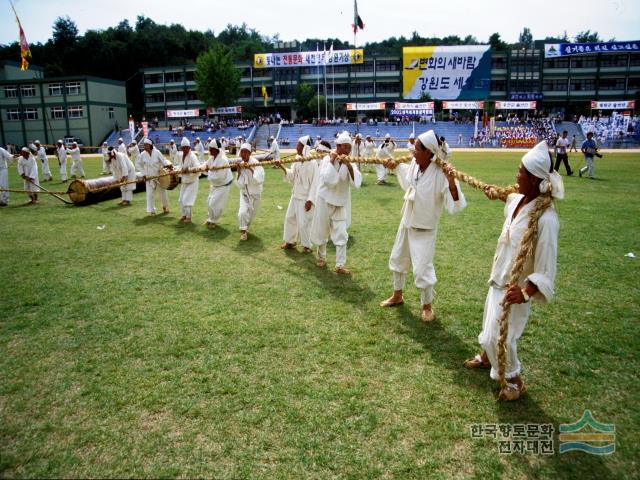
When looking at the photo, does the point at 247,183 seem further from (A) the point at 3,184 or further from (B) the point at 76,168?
(B) the point at 76,168

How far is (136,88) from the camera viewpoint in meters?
70.1

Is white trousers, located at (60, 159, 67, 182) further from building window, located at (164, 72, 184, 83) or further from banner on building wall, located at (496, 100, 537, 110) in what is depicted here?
building window, located at (164, 72, 184, 83)

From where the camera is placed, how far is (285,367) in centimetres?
406

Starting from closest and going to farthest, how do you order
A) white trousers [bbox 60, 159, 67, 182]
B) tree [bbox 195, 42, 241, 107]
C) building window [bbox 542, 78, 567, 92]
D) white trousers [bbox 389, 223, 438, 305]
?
white trousers [bbox 389, 223, 438, 305] → white trousers [bbox 60, 159, 67, 182] → tree [bbox 195, 42, 241, 107] → building window [bbox 542, 78, 567, 92]

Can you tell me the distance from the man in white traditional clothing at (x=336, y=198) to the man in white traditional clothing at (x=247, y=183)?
2.38m

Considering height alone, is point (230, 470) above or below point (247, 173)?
below

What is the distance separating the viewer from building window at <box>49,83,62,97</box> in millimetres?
49594

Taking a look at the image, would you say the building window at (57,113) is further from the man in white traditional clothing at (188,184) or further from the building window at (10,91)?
the man in white traditional clothing at (188,184)

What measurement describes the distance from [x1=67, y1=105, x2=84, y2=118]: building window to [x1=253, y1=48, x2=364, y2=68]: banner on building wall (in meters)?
21.6

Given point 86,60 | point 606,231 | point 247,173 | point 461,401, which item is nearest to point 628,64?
point 606,231

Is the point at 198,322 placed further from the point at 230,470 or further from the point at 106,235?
the point at 106,235

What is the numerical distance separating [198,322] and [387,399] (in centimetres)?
241

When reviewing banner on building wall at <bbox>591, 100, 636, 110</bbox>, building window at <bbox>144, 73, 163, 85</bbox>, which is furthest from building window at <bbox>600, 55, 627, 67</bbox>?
building window at <bbox>144, 73, 163, 85</bbox>

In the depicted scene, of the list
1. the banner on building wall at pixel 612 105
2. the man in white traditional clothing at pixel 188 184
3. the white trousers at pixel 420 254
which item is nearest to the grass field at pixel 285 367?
the white trousers at pixel 420 254
